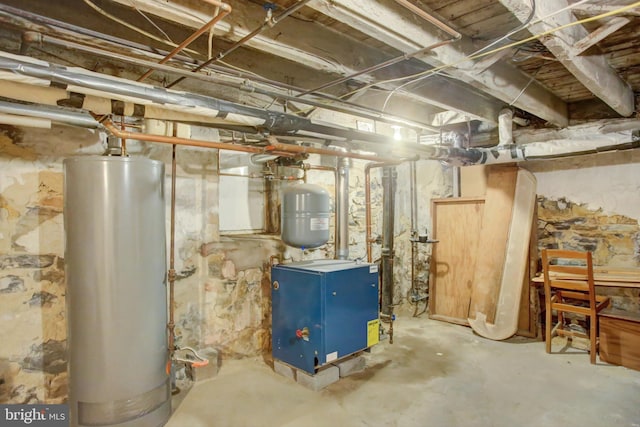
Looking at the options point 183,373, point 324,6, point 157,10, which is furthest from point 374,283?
point 157,10

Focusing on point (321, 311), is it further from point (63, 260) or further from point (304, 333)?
point (63, 260)

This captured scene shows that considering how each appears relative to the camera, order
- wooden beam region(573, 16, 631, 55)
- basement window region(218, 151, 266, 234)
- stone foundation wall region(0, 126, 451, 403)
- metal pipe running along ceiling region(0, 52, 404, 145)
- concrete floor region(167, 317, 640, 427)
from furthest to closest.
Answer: basement window region(218, 151, 266, 234), concrete floor region(167, 317, 640, 427), stone foundation wall region(0, 126, 451, 403), wooden beam region(573, 16, 631, 55), metal pipe running along ceiling region(0, 52, 404, 145)

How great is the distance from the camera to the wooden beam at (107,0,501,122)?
64.4 inches

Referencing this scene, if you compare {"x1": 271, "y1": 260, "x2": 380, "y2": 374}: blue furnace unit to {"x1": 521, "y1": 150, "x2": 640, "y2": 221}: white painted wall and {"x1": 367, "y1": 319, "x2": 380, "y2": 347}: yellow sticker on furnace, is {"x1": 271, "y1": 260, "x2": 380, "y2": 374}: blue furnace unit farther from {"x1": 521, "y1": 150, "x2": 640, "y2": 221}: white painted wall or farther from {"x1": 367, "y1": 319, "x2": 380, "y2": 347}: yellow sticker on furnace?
{"x1": 521, "y1": 150, "x2": 640, "y2": 221}: white painted wall

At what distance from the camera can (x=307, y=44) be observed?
2.09 meters

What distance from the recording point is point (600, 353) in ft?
9.78

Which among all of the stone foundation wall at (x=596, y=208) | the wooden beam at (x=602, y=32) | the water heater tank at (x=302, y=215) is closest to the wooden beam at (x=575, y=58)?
the wooden beam at (x=602, y=32)

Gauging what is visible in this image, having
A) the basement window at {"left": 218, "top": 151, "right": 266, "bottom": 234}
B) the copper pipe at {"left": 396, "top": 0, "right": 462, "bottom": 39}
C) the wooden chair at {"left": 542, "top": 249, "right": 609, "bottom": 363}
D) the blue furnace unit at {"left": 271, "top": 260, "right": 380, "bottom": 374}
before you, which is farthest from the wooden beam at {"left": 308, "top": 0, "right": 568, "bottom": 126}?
the basement window at {"left": 218, "top": 151, "right": 266, "bottom": 234}

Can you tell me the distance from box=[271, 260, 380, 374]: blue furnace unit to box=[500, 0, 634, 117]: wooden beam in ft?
5.96

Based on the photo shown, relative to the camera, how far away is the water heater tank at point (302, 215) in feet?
9.57

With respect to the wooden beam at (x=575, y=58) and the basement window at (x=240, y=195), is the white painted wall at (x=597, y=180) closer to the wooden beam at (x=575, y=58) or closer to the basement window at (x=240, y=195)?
the wooden beam at (x=575, y=58)

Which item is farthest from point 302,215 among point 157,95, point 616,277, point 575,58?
point 616,277

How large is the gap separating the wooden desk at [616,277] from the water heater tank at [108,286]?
322 centimetres

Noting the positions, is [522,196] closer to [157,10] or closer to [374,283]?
[374,283]
